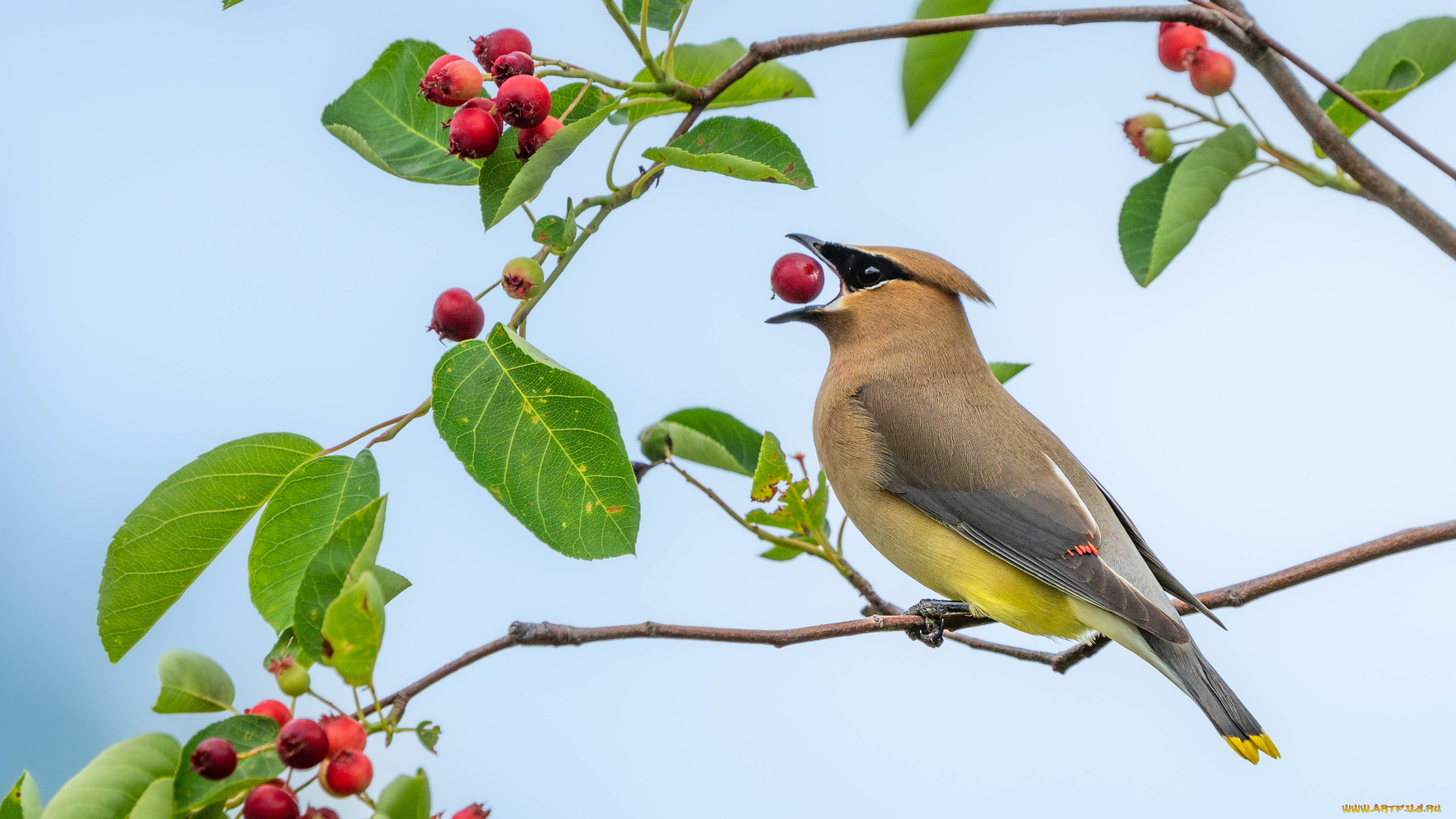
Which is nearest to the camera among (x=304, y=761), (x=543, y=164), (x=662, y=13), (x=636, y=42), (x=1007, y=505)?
(x=304, y=761)

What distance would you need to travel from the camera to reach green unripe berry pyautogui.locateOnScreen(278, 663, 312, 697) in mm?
1535

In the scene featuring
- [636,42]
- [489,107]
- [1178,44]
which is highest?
[1178,44]

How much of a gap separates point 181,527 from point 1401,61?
78.9 inches

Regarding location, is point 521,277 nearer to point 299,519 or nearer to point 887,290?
point 299,519

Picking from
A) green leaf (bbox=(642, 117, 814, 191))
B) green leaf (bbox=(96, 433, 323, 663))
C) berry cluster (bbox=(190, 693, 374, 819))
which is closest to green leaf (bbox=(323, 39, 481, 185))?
green leaf (bbox=(642, 117, 814, 191))

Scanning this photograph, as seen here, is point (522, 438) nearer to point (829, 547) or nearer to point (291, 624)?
point (291, 624)

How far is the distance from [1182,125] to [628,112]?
943 millimetres

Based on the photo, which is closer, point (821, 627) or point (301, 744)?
point (301, 744)

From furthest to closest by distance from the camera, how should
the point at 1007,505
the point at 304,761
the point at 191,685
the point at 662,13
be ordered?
the point at 1007,505, the point at 662,13, the point at 191,685, the point at 304,761

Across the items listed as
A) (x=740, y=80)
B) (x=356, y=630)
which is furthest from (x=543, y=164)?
(x=356, y=630)

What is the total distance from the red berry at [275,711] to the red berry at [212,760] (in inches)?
5.5

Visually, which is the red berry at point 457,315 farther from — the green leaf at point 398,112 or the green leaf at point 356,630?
the green leaf at point 356,630

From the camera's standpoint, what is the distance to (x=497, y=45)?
6.05 feet

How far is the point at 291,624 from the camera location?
162cm
